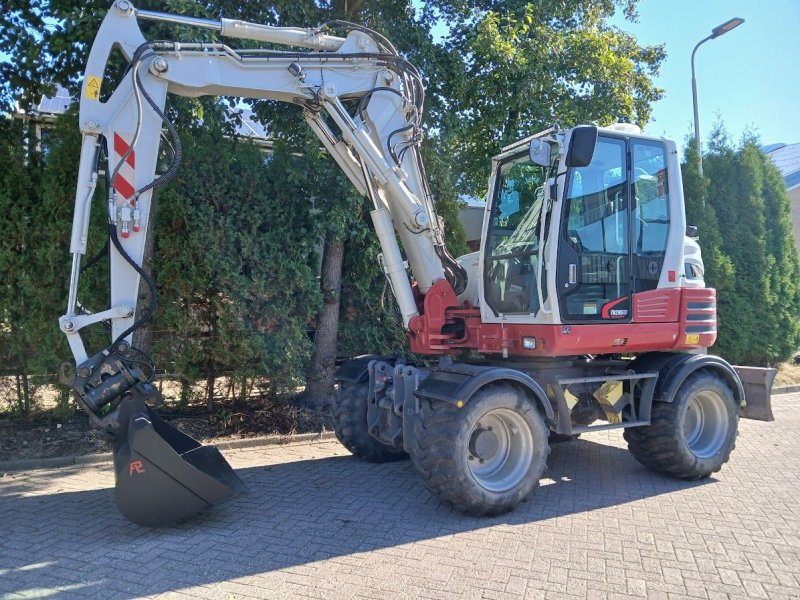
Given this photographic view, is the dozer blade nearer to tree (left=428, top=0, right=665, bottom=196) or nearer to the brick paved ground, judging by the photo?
the brick paved ground

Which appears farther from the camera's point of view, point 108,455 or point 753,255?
point 753,255

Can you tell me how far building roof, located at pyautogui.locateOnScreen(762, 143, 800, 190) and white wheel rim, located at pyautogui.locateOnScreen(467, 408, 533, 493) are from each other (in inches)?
741

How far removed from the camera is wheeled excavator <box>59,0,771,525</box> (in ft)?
14.8

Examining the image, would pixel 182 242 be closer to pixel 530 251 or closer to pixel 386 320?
pixel 386 320

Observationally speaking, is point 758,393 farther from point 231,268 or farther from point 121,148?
point 121,148

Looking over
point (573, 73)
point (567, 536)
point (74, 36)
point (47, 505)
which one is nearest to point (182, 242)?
point (74, 36)

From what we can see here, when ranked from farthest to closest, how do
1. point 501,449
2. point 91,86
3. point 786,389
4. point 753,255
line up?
point 753,255 → point 786,389 → point 501,449 → point 91,86

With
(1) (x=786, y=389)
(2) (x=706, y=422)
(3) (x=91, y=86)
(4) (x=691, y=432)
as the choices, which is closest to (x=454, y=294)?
(4) (x=691, y=432)

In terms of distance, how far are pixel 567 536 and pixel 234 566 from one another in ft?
7.43

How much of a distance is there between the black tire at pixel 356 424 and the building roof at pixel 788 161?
18776 millimetres

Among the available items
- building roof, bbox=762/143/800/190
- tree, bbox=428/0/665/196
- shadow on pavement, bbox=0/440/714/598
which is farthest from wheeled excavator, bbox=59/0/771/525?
building roof, bbox=762/143/800/190

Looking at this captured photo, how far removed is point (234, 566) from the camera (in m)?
3.86

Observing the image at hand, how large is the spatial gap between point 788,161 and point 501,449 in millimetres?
25033

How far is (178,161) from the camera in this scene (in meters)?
4.53
